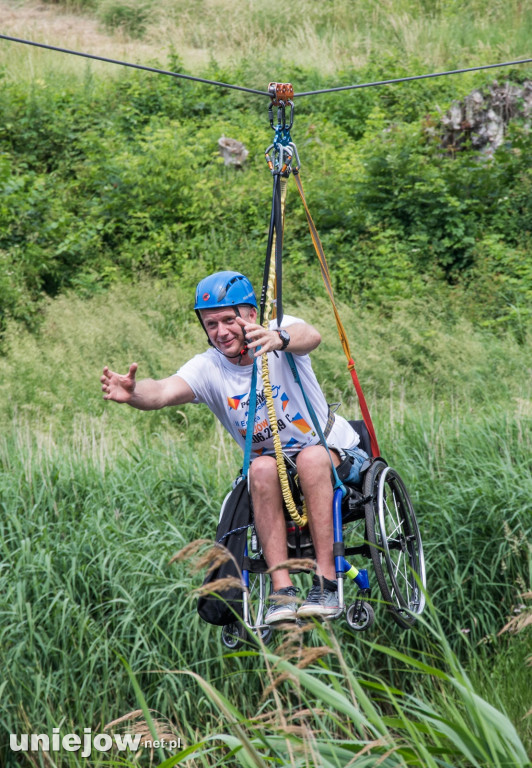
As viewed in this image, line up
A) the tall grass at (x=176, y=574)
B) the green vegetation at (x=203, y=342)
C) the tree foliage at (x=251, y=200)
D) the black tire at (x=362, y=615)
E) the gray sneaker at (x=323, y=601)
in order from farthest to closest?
the tree foliage at (x=251, y=200) < the tall grass at (x=176, y=574) < the green vegetation at (x=203, y=342) < the black tire at (x=362, y=615) < the gray sneaker at (x=323, y=601)

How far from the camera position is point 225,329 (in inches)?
146

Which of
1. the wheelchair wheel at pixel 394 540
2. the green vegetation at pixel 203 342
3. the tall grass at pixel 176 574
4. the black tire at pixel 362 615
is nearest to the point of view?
the wheelchair wheel at pixel 394 540

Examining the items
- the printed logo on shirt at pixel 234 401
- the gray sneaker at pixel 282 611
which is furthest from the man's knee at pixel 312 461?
the gray sneaker at pixel 282 611

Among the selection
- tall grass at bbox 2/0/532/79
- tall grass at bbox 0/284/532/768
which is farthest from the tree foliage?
tall grass at bbox 0/284/532/768

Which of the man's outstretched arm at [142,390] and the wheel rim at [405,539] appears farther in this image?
the wheel rim at [405,539]

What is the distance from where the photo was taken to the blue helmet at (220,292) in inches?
145

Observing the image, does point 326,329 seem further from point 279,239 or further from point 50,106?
point 50,106

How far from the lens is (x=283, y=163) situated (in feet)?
12.5

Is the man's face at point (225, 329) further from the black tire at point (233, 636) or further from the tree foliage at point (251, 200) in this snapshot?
the tree foliage at point (251, 200)

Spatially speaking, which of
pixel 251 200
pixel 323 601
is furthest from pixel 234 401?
pixel 251 200

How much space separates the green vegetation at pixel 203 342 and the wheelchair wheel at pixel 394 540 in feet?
1.03

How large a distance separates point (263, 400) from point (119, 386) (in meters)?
0.62

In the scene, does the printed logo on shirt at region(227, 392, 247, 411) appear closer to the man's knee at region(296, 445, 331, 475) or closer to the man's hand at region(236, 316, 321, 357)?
the man's hand at region(236, 316, 321, 357)

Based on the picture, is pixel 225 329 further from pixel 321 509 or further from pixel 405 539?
pixel 405 539
